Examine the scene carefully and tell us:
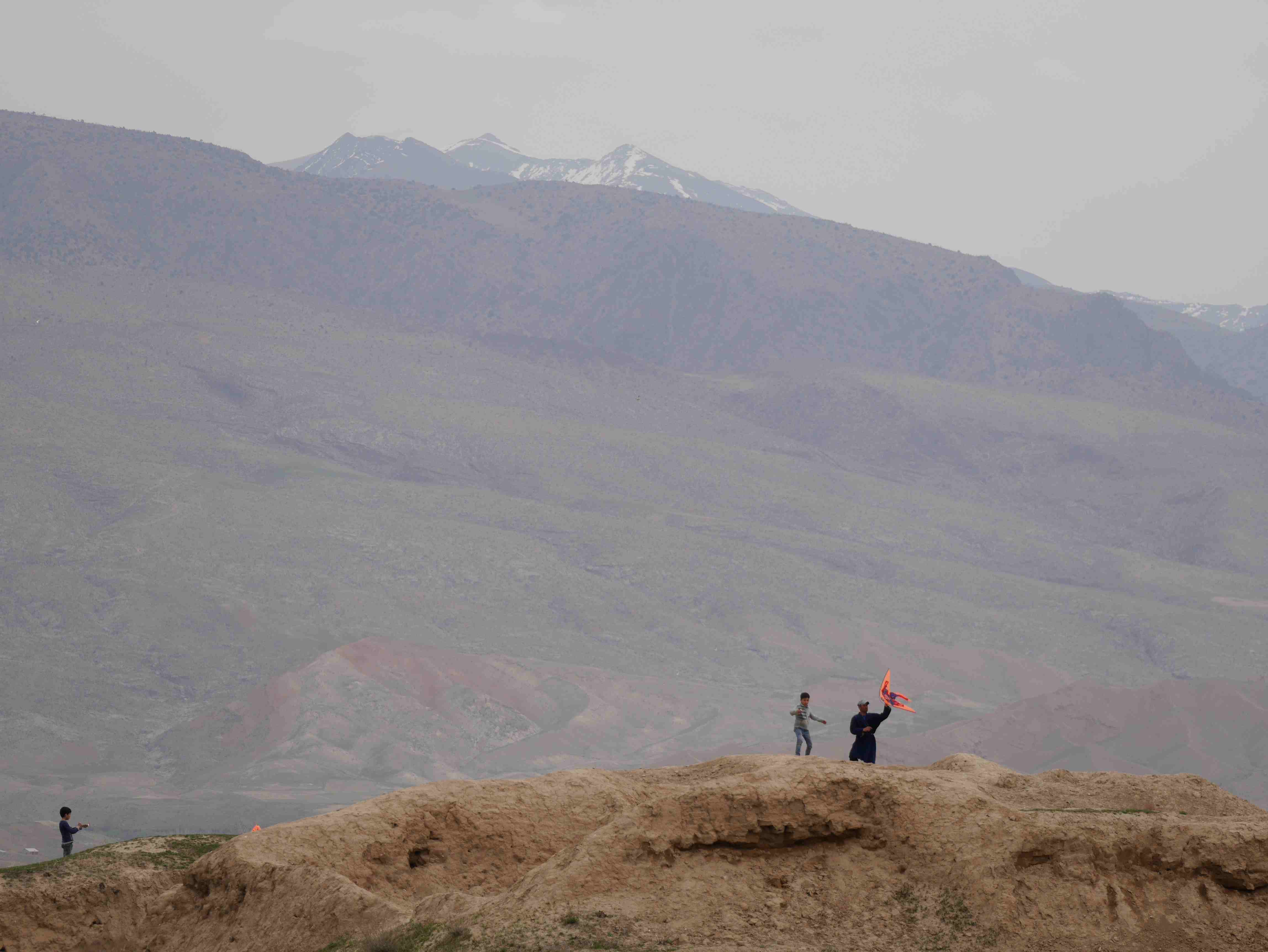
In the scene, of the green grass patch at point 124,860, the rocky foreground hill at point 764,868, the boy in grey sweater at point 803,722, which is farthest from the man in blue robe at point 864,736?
the green grass patch at point 124,860

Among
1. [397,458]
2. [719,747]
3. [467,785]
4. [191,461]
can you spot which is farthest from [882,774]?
[397,458]

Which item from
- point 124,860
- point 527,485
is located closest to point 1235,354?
point 527,485

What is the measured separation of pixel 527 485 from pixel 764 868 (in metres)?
75.0

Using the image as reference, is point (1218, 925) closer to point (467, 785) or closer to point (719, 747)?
point (467, 785)

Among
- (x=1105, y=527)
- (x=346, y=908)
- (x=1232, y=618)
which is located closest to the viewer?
(x=346, y=908)

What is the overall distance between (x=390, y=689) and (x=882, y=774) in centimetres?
4470

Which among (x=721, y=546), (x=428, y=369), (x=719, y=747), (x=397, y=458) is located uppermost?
(x=428, y=369)

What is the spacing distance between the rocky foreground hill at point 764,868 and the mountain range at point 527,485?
28.9 metres

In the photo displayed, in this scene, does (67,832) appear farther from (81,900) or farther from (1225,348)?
(1225,348)

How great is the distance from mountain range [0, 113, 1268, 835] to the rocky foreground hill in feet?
94.7

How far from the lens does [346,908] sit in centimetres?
1024

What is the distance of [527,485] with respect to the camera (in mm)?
84312

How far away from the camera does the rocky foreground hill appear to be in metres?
8.88

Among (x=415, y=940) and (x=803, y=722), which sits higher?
(x=415, y=940)
